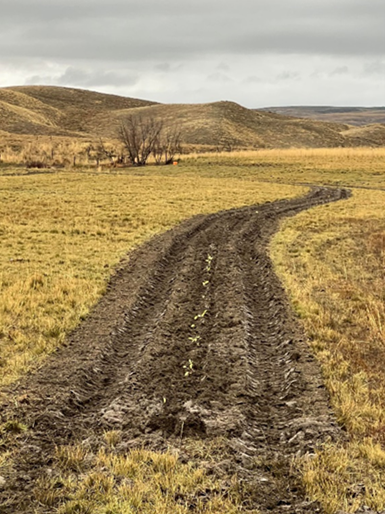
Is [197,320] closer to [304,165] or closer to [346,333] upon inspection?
[346,333]

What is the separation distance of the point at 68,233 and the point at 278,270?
9218 millimetres

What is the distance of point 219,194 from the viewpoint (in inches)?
1309

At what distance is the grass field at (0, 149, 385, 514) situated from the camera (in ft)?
17.5

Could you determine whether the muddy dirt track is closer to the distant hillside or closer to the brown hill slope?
the brown hill slope

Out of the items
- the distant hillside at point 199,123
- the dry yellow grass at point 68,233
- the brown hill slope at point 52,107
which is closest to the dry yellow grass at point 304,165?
the dry yellow grass at point 68,233

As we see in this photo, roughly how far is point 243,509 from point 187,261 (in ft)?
35.0

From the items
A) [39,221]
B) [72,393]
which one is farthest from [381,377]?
[39,221]

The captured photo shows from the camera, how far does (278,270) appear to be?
47.0 ft

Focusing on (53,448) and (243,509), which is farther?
(53,448)

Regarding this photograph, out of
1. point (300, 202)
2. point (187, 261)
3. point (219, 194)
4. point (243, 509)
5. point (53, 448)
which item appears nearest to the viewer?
point (243, 509)

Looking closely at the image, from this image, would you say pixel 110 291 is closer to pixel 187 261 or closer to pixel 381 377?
pixel 187 261

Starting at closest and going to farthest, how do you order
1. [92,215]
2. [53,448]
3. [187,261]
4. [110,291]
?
[53,448], [110,291], [187,261], [92,215]

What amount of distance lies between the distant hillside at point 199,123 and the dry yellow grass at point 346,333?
279 feet

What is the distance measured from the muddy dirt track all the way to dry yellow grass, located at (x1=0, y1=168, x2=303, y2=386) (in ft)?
1.98
